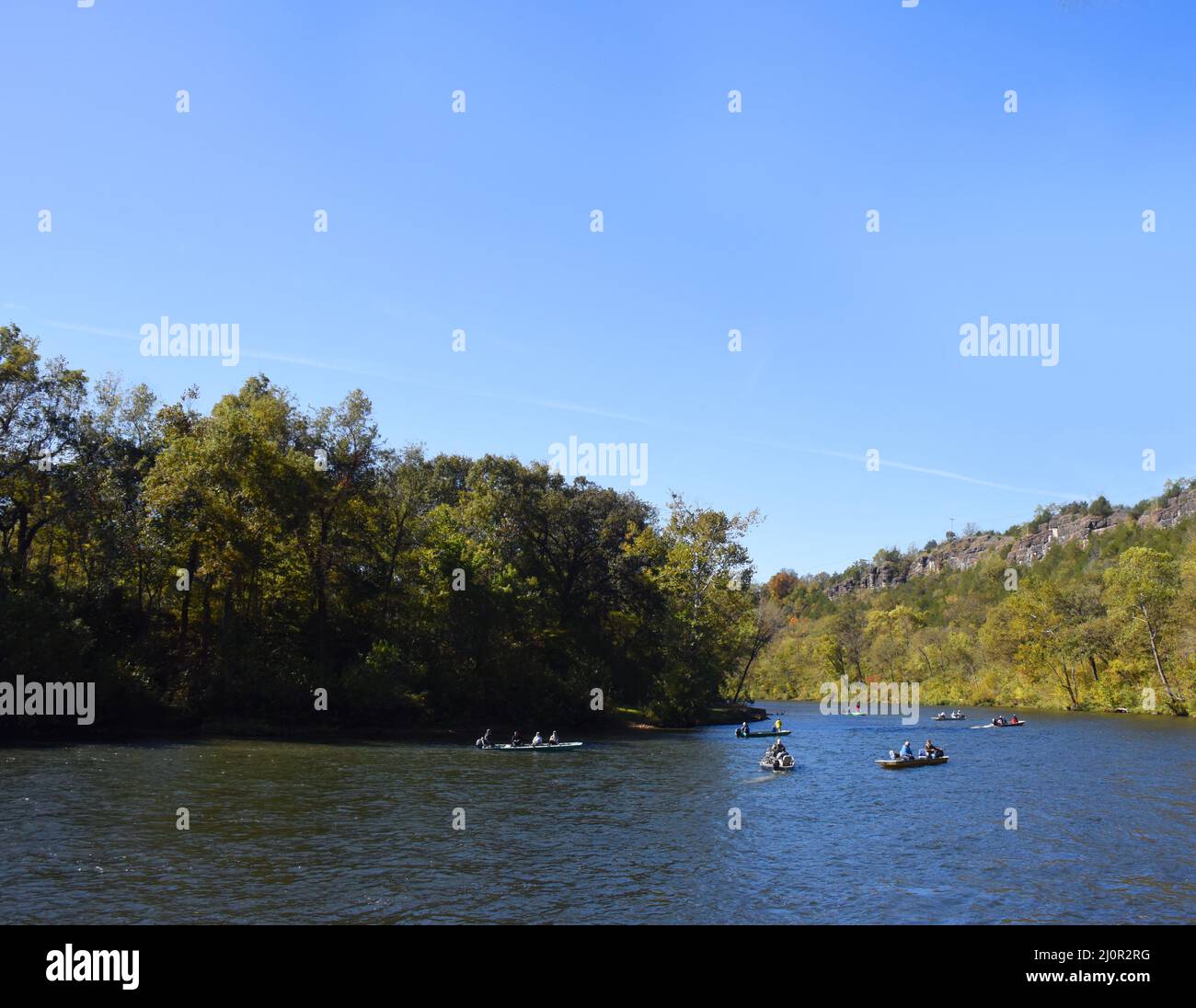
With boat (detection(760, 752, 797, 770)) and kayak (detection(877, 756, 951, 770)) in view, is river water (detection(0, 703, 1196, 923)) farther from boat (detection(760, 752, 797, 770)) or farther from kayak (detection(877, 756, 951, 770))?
boat (detection(760, 752, 797, 770))

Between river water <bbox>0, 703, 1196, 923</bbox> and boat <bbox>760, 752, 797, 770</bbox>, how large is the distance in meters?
0.88

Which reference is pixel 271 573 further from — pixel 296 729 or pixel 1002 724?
pixel 1002 724

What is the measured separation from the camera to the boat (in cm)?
5103

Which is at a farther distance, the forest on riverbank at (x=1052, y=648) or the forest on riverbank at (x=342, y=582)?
the forest on riverbank at (x=1052, y=648)

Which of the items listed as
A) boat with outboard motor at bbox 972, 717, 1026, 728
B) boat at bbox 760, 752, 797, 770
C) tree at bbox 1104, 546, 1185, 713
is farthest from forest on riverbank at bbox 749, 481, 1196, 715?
boat at bbox 760, 752, 797, 770

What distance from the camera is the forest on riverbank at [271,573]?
60.5 meters

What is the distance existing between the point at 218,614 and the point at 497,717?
25.2 metres

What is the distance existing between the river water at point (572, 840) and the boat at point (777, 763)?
883 millimetres

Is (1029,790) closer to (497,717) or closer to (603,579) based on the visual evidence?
(497,717)

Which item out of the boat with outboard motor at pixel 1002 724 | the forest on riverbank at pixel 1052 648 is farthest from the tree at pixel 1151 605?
the boat with outboard motor at pixel 1002 724

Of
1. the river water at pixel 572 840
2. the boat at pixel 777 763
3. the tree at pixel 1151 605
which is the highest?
the tree at pixel 1151 605

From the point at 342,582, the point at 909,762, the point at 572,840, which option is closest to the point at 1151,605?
the point at 909,762

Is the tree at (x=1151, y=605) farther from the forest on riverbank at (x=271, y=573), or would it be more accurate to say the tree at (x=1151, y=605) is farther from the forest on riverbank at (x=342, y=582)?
the forest on riverbank at (x=271, y=573)
